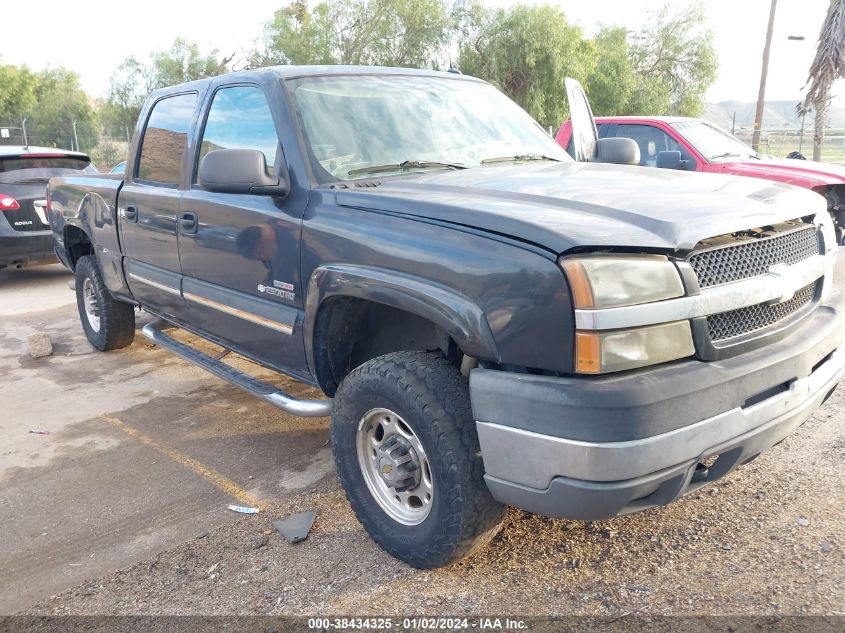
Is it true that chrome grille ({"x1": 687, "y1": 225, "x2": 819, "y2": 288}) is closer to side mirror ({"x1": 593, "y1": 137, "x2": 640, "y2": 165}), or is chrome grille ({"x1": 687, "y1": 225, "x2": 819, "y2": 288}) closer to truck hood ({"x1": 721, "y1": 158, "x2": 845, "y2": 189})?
side mirror ({"x1": 593, "y1": 137, "x2": 640, "y2": 165})

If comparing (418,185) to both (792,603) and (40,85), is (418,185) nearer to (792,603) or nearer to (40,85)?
(792,603)

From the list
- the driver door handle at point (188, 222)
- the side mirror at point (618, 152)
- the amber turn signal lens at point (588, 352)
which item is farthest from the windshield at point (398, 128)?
the amber turn signal lens at point (588, 352)

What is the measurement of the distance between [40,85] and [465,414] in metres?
51.1

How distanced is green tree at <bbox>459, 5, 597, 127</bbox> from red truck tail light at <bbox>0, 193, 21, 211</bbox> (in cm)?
2256

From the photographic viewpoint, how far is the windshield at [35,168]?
28.3 feet

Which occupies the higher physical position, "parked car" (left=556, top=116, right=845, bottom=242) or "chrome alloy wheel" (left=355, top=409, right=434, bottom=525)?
"parked car" (left=556, top=116, right=845, bottom=242)

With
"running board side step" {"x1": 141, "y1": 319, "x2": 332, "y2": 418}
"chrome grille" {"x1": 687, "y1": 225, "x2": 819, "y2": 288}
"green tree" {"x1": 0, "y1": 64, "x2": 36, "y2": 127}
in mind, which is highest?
"green tree" {"x1": 0, "y1": 64, "x2": 36, "y2": 127}

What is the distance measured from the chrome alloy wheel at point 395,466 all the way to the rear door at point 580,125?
91.4 inches

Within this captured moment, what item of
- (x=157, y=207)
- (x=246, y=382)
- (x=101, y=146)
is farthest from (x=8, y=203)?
(x=101, y=146)

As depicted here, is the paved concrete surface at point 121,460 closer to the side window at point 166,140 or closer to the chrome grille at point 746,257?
the side window at point 166,140

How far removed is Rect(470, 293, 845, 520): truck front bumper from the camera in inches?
82.5

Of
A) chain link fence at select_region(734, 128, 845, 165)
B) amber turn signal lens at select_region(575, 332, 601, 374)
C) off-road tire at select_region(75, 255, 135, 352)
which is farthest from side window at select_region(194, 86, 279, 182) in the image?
chain link fence at select_region(734, 128, 845, 165)

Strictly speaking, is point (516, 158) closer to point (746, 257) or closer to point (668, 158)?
point (746, 257)

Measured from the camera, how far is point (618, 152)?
4.36m
